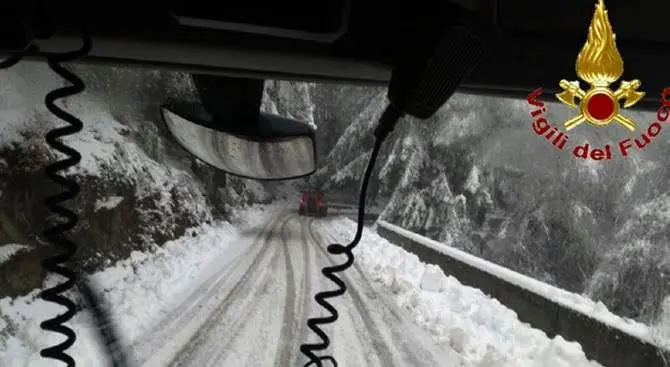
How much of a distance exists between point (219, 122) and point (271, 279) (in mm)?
8464

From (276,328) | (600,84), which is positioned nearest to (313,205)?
(276,328)

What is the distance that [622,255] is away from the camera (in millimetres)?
14523

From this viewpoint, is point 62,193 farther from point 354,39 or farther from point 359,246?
point 359,246

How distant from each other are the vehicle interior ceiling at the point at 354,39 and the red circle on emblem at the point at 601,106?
0.30 ft

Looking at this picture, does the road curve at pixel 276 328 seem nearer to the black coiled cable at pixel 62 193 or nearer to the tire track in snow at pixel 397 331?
Result: the tire track in snow at pixel 397 331

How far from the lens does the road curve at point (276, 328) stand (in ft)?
19.1

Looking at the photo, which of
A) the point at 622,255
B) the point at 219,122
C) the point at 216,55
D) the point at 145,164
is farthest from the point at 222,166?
the point at 622,255

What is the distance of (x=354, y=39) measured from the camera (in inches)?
42.6

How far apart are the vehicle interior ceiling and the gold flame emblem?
2cm

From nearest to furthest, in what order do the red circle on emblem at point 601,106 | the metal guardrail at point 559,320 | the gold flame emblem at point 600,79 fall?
the gold flame emblem at point 600,79, the red circle on emblem at point 601,106, the metal guardrail at point 559,320

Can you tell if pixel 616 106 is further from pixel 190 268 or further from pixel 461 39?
pixel 190 268

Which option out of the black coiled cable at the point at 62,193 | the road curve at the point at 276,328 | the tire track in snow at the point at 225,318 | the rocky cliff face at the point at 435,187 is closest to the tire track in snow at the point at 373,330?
the road curve at the point at 276,328

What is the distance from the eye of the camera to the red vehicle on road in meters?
27.2

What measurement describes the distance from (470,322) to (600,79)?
708cm
